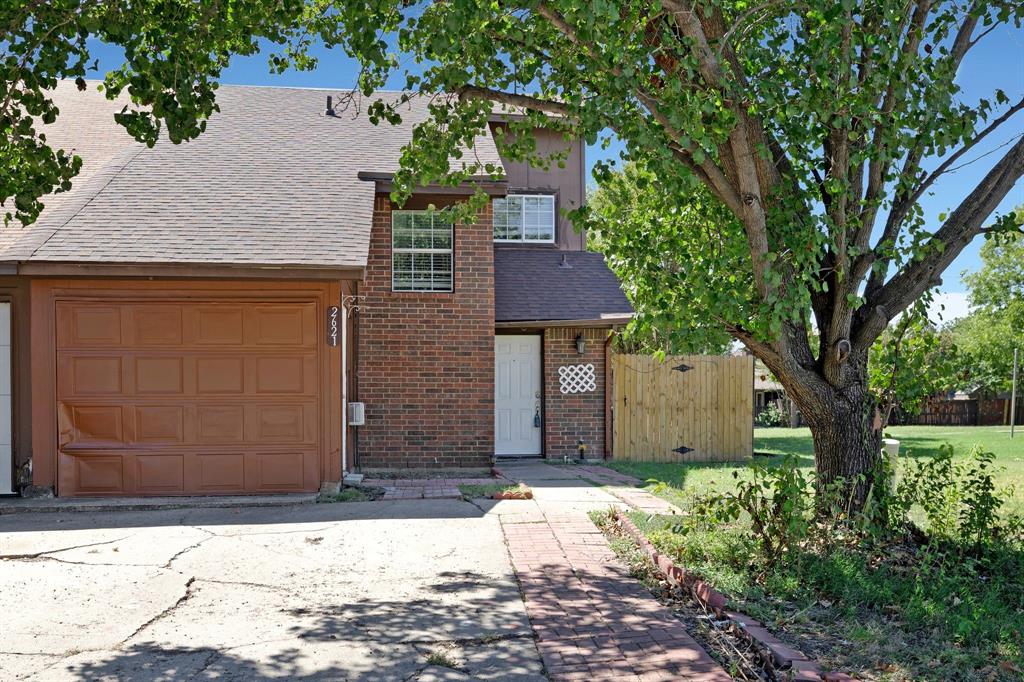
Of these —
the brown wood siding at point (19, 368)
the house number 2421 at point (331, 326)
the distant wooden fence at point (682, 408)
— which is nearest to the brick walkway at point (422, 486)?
the house number 2421 at point (331, 326)

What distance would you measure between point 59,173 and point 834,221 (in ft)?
19.5

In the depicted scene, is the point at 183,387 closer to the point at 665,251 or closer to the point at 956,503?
the point at 665,251

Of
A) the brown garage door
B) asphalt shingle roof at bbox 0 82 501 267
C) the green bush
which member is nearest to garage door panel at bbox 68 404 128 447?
the brown garage door

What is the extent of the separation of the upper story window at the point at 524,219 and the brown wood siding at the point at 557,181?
0.16m

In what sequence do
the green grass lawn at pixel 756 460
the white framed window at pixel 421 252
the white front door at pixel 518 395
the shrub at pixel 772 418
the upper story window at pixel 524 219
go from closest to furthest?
the green grass lawn at pixel 756 460 → the white framed window at pixel 421 252 → the white front door at pixel 518 395 → the upper story window at pixel 524 219 → the shrub at pixel 772 418

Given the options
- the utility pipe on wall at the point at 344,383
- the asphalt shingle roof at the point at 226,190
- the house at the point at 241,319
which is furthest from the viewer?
the utility pipe on wall at the point at 344,383

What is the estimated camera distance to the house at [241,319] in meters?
9.56

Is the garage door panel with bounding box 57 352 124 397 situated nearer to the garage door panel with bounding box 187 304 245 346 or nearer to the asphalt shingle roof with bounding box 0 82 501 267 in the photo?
the garage door panel with bounding box 187 304 245 346

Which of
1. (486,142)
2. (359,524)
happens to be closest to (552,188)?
(486,142)

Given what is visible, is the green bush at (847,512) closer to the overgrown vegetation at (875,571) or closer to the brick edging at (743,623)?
the overgrown vegetation at (875,571)

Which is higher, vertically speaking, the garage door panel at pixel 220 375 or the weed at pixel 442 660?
the garage door panel at pixel 220 375

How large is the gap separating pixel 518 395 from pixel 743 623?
9773mm

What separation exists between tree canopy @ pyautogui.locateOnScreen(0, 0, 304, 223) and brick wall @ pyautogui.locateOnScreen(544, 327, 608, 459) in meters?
8.62

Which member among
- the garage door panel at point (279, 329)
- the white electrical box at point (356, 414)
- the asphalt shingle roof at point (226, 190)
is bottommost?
the white electrical box at point (356, 414)
